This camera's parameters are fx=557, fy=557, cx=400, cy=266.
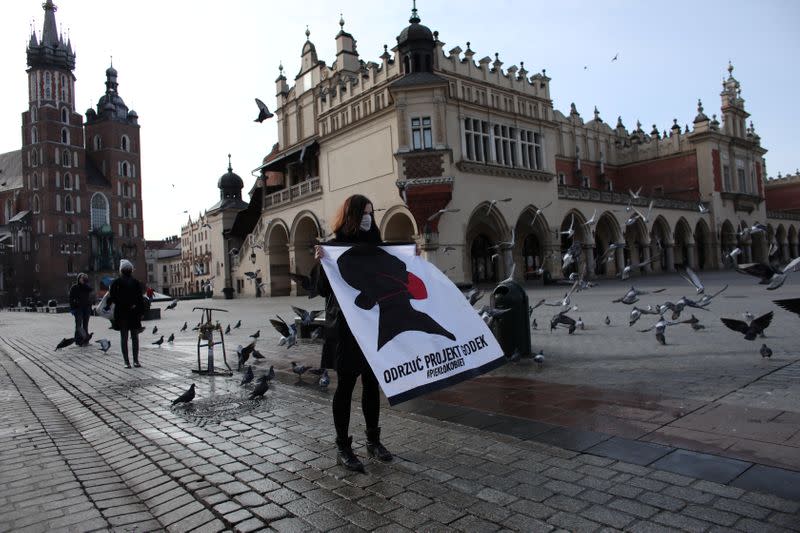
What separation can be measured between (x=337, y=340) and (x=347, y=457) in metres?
0.83

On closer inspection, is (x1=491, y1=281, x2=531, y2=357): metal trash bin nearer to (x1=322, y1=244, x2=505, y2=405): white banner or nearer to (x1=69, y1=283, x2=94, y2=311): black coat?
(x1=322, y1=244, x2=505, y2=405): white banner

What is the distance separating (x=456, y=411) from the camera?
5.44 m

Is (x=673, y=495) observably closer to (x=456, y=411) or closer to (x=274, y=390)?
(x=456, y=411)

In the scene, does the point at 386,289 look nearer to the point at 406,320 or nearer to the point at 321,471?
the point at 406,320

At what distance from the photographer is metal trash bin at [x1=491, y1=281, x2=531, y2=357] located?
8.15 m

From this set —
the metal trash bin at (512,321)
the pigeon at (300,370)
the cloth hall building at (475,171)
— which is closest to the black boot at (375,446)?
the pigeon at (300,370)

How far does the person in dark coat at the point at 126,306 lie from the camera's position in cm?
975

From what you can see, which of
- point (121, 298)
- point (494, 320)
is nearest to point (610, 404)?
point (494, 320)

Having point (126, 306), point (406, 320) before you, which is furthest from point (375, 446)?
point (126, 306)

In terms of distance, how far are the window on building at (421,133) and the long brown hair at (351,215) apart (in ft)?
85.1

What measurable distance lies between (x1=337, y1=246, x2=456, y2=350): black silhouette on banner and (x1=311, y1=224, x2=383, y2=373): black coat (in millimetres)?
164

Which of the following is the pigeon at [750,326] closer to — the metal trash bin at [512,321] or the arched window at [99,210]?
the metal trash bin at [512,321]

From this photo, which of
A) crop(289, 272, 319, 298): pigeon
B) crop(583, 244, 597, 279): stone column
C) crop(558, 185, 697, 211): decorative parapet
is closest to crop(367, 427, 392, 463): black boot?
crop(289, 272, 319, 298): pigeon

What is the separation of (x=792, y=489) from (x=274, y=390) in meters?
5.38
